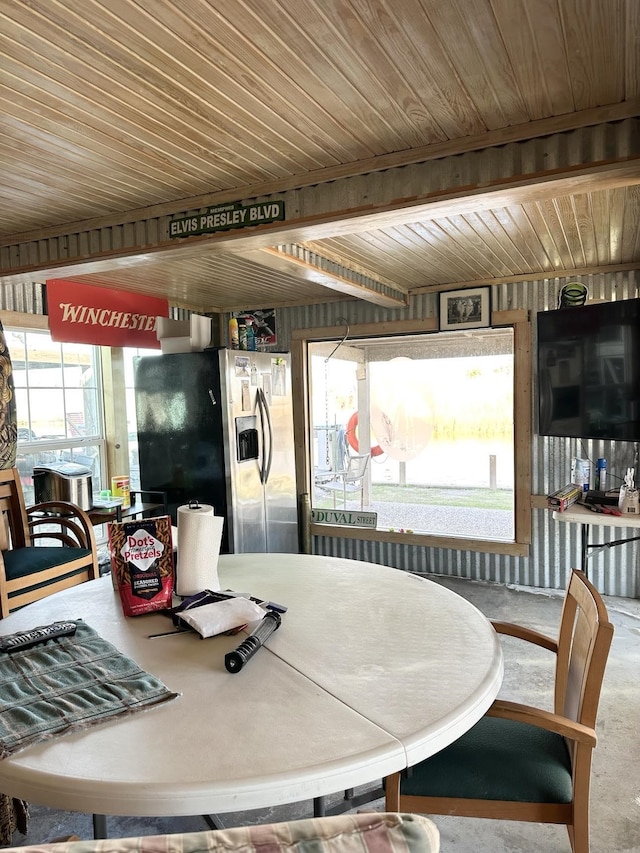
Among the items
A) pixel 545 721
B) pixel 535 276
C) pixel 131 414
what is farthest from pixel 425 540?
pixel 545 721

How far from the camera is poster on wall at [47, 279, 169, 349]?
415 cm

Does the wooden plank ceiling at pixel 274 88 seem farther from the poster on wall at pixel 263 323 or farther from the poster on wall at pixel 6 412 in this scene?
the poster on wall at pixel 263 323

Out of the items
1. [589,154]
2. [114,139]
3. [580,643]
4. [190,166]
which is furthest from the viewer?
→ [190,166]

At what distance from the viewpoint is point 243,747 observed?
117 centimetres

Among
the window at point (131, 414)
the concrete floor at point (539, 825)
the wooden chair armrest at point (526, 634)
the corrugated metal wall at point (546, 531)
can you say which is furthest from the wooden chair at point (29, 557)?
the corrugated metal wall at point (546, 531)

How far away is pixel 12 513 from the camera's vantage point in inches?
134

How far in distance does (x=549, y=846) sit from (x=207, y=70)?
2.70 metres

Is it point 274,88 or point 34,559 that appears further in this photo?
point 34,559

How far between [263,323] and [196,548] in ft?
12.9

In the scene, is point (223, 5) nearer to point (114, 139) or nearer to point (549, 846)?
point (114, 139)

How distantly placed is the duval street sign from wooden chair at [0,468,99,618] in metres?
1.78

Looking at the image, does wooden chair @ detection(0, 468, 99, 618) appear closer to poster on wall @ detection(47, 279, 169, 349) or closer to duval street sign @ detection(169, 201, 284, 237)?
poster on wall @ detection(47, 279, 169, 349)

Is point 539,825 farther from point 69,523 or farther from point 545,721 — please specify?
point 69,523

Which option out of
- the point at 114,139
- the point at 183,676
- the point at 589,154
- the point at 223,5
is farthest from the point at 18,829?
the point at 589,154
